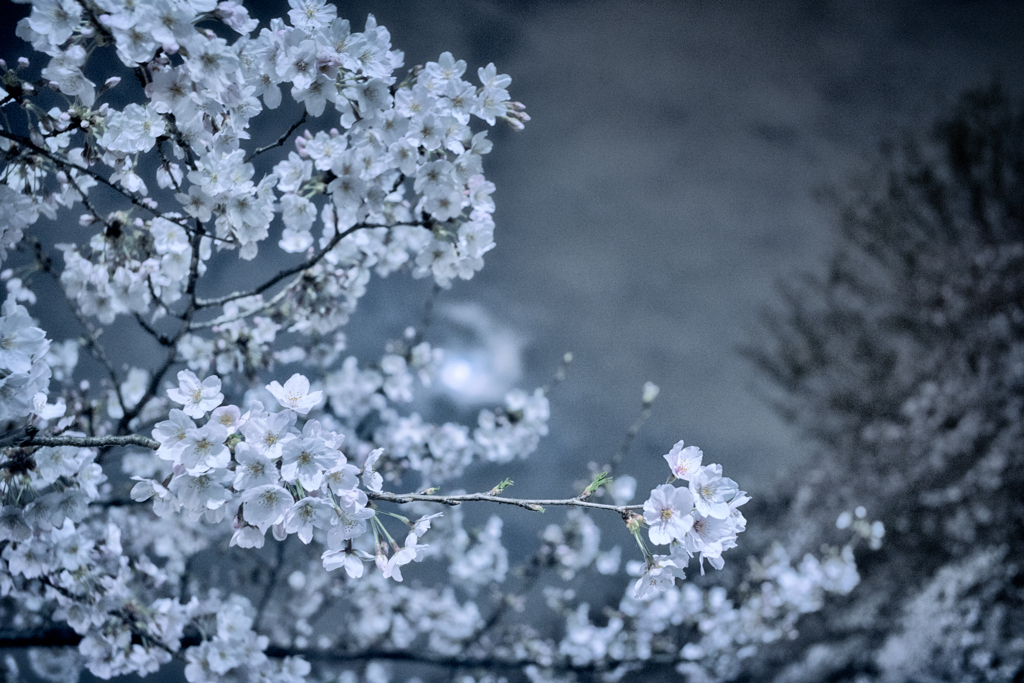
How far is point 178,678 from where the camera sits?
4988 millimetres

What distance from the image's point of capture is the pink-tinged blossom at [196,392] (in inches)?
40.1

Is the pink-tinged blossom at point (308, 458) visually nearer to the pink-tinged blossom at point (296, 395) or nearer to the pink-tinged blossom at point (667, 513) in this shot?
the pink-tinged blossom at point (296, 395)

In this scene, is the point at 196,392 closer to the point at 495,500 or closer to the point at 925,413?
the point at 495,500

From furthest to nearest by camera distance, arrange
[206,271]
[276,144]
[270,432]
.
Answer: [206,271] → [276,144] → [270,432]

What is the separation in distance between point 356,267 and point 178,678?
17.1 feet

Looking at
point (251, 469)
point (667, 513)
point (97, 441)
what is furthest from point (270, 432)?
point (667, 513)

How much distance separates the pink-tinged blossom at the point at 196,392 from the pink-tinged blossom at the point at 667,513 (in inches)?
33.0

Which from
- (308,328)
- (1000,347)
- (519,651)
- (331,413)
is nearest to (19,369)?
(308,328)

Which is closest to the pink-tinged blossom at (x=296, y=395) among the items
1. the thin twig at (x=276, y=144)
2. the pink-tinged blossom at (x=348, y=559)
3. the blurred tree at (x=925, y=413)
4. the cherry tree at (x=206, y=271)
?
the cherry tree at (x=206, y=271)

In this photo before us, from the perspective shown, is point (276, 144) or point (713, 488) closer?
point (713, 488)

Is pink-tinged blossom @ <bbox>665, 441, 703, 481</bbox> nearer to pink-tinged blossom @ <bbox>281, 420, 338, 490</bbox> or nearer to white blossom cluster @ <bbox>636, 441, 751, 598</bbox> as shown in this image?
white blossom cluster @ <bbox>636, 441, 751, 598</bbox>

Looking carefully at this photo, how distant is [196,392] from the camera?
1060 mm

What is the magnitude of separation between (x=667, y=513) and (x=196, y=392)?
0.95 m

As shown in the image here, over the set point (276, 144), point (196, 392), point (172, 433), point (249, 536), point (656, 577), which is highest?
point (276, 144)
